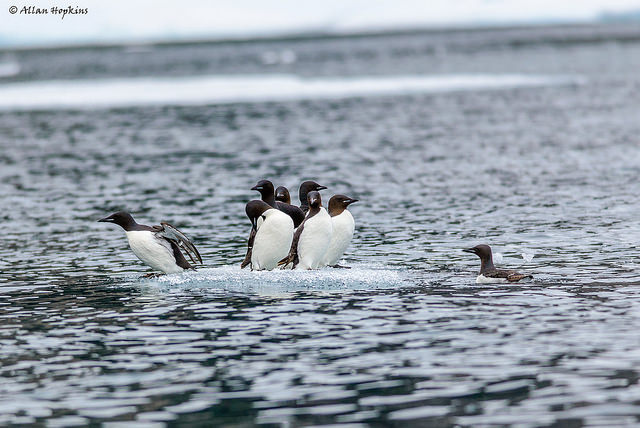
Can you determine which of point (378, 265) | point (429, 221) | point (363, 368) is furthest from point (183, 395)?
point (429, 221)

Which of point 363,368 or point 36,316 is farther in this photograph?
point 36,316

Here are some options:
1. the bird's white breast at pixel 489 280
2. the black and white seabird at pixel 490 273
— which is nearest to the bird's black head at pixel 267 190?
the black and white seabird at pixel 490 273

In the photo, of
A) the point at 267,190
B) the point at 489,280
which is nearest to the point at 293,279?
the point at 267,190

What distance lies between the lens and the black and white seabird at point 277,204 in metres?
18.1

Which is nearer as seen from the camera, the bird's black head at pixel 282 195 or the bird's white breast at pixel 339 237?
the bird's white breast at pixel 339 237

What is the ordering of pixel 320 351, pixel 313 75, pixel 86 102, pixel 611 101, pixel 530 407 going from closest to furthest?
pixel 530 407, pixel 320 351, pixel 611 101, pixel 86 102, pixel 313 75

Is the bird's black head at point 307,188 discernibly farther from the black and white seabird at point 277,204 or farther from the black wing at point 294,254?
the black wing at point 294,254

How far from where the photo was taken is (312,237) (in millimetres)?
17000

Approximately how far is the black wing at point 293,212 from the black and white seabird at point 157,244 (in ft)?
5.52

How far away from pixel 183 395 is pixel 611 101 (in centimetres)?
5190

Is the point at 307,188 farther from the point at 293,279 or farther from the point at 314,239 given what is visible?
the point at 293,279

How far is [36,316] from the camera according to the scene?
15266 mm

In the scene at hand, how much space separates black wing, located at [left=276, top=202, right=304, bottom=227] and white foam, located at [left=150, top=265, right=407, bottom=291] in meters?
1.54

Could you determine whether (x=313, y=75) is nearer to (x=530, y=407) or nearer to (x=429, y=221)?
(x=429, y=221)
